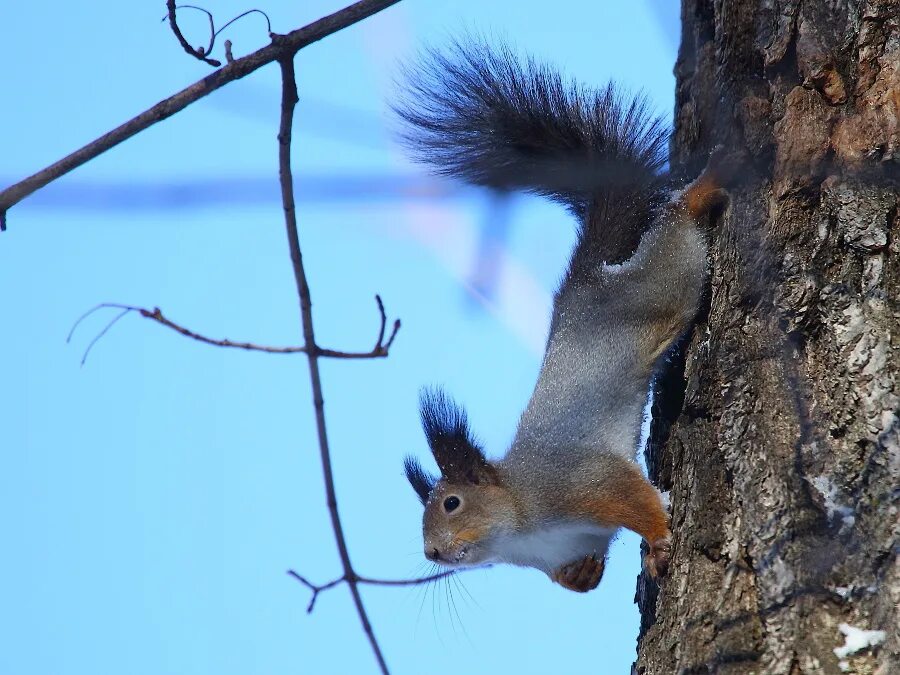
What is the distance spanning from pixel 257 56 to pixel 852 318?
1.09 m

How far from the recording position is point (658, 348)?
2.46 meters

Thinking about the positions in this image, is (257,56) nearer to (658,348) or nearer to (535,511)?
(658,348)

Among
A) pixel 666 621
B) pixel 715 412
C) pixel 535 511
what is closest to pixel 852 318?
pixel 715 412

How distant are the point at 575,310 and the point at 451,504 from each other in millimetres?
621

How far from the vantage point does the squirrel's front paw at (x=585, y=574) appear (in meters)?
2.70

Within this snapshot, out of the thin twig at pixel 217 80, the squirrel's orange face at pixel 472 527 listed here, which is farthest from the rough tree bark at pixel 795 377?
the thin twig at pixel 217 80

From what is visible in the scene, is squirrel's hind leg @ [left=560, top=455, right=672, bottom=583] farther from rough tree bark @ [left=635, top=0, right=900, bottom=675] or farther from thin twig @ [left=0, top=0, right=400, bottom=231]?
thin twig @ [left=0, top=0, right=400, bottom=231]

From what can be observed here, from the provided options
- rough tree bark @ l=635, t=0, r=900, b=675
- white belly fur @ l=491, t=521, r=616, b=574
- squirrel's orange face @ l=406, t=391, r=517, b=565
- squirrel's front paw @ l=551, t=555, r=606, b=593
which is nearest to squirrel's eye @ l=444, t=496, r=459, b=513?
squirrel's orange face @ l=406, t=391, r=517, b=565

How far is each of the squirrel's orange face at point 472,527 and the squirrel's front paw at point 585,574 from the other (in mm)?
192

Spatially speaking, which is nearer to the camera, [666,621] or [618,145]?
[666,621]

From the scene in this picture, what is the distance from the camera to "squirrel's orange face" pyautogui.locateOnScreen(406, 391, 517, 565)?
2.74 metres

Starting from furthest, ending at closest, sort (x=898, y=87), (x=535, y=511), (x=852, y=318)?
1. (x=535, y=511)
2. (x=898, y=87)
3. (x=852, y=318)

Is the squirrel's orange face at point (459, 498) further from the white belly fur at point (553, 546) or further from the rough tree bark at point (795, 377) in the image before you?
the rough tree bark at point (795, 377)

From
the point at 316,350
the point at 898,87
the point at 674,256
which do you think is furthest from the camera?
the point at 674,256
